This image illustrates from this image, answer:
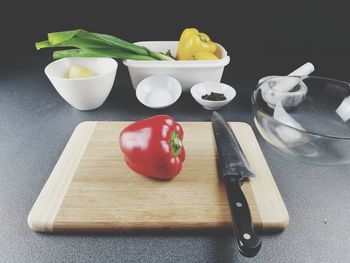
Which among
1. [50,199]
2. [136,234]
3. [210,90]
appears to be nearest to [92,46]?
[210,90]

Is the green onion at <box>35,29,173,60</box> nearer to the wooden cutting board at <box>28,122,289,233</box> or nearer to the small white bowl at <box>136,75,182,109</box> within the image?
the small white bowl at <box>136,75,182,109</box>

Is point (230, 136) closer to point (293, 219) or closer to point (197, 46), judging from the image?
point (293, 219)

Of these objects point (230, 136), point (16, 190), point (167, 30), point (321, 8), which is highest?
point (321, 8)

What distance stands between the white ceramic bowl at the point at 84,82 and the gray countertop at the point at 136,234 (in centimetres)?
5

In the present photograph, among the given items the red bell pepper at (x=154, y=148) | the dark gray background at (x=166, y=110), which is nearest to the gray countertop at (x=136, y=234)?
the dark gray background at (x=166, y=110)

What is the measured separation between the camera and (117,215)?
0.56 m

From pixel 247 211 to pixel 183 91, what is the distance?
65 centimetres

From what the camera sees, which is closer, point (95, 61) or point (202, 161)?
point (202, 161)

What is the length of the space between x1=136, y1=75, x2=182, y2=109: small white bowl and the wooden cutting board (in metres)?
0.27

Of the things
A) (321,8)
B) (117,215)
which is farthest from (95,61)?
(321,8)

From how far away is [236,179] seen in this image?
2.00 feet

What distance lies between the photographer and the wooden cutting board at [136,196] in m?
0.54

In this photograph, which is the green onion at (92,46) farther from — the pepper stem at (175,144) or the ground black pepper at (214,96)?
the pepper stem at (175,144)

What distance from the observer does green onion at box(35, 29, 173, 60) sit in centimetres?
93
